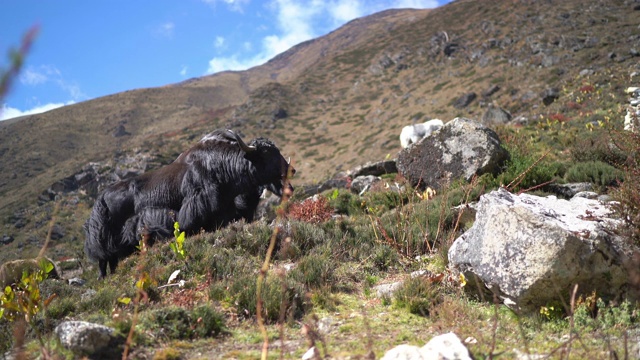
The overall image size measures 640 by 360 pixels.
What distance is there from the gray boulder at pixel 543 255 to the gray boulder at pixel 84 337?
3116 mm

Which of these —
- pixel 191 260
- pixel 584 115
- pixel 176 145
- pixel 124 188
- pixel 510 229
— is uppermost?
pixel 176 145

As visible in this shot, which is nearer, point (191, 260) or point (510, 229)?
point (510, 229)

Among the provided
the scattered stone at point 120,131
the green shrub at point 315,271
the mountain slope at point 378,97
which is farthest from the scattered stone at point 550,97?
the scattered stone at point 120,131

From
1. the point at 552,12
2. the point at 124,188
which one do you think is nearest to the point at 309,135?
the point at 552,12

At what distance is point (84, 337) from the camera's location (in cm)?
297

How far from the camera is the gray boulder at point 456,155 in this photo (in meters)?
8.77

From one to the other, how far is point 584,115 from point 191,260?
61.3 ft

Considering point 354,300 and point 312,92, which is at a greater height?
point 312,92

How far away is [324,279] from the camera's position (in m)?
4.93

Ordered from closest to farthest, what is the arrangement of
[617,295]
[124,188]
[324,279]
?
[617,295]
[324,279]
[124,188]

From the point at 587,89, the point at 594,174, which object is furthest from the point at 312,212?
the point at 587,89

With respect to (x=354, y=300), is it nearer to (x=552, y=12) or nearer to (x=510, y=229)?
(x=510, y=229)

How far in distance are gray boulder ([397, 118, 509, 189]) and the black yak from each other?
11.1 feet

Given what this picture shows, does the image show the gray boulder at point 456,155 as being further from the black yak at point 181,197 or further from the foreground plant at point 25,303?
the foreground plant at point 25,303
